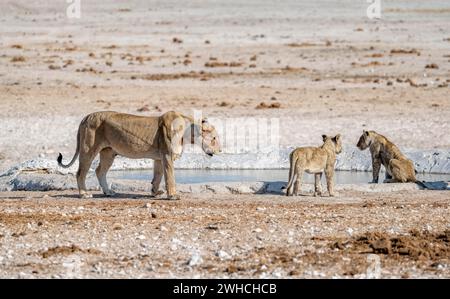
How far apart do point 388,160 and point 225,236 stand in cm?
501

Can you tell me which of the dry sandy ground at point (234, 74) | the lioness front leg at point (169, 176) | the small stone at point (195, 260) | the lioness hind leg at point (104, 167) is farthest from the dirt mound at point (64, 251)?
the dry sandy ground at point (234, 74)

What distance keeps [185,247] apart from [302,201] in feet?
11.2

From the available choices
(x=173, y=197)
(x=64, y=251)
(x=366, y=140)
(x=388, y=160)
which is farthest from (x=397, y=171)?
(x=64, y=251)

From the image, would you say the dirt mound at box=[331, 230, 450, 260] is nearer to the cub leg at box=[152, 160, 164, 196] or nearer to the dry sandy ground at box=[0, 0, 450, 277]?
the dry sandy ground at box=[0, 0, 450, 277]

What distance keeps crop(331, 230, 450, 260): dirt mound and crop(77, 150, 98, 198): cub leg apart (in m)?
4.25

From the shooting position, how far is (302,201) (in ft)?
45.8

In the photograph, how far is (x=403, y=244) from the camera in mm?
10797

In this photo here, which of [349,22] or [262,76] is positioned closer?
[262,76]

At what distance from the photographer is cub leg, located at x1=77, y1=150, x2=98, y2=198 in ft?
46.8

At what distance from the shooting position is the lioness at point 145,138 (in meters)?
14.1
